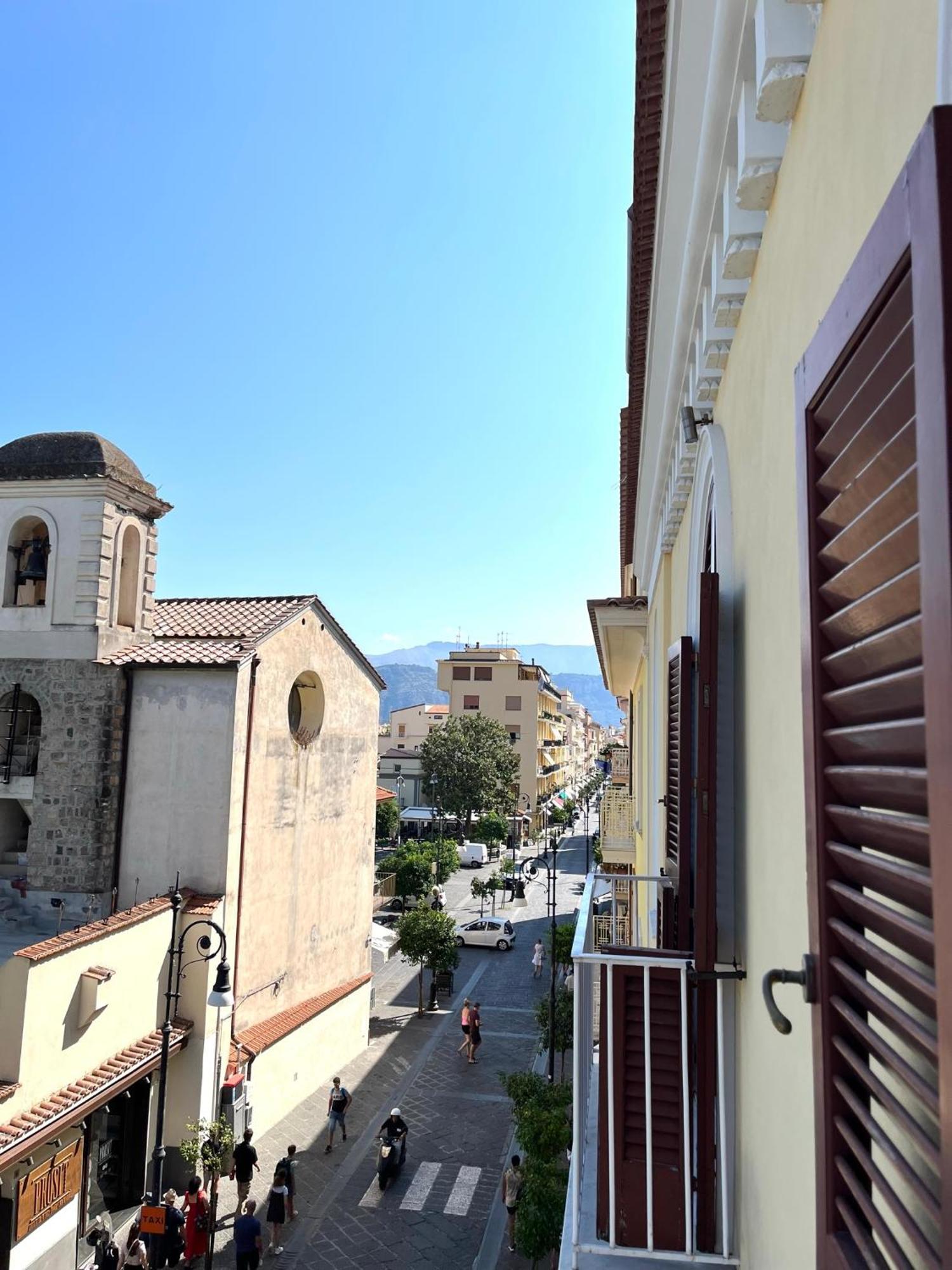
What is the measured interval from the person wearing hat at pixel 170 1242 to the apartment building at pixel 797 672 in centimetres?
916

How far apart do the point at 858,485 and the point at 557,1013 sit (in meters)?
17.4

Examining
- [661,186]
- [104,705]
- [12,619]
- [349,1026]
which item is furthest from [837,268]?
[349,1026]

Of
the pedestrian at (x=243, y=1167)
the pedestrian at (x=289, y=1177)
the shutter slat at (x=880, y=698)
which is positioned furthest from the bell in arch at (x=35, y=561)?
the shutter slat at (x=880, y=698)

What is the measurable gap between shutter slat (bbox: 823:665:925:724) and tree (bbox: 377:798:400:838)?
4460cm

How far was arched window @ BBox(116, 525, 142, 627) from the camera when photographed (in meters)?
15.5

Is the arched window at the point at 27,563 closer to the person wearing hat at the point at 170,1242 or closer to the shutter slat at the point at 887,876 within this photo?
the person wearing hat at the point at 170,1242

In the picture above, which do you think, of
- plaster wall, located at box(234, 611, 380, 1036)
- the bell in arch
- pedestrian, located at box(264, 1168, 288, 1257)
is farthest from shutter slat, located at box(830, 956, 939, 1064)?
the bell in arch

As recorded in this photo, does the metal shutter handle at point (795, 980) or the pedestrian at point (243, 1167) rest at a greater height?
the metal shutter handle at point (795, 980)

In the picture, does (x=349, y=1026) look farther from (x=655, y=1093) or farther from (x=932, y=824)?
(x=932, y=824)

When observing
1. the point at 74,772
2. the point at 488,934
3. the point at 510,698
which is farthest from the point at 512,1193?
the point at 510,698

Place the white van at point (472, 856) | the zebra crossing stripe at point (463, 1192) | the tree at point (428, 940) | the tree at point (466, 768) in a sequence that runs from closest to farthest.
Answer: the zebra crossing stripe at point (463, 1192) → the tree at point (428, 940) → the white van at point (472, 856) → the tree at point (466, 768)

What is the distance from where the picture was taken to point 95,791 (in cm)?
1428

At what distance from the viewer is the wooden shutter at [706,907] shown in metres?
2.83

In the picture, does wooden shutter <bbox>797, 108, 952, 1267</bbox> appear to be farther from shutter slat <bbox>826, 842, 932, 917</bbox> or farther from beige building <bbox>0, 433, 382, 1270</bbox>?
beige building <bbox>0, 433, 382, 1270</bbox>
